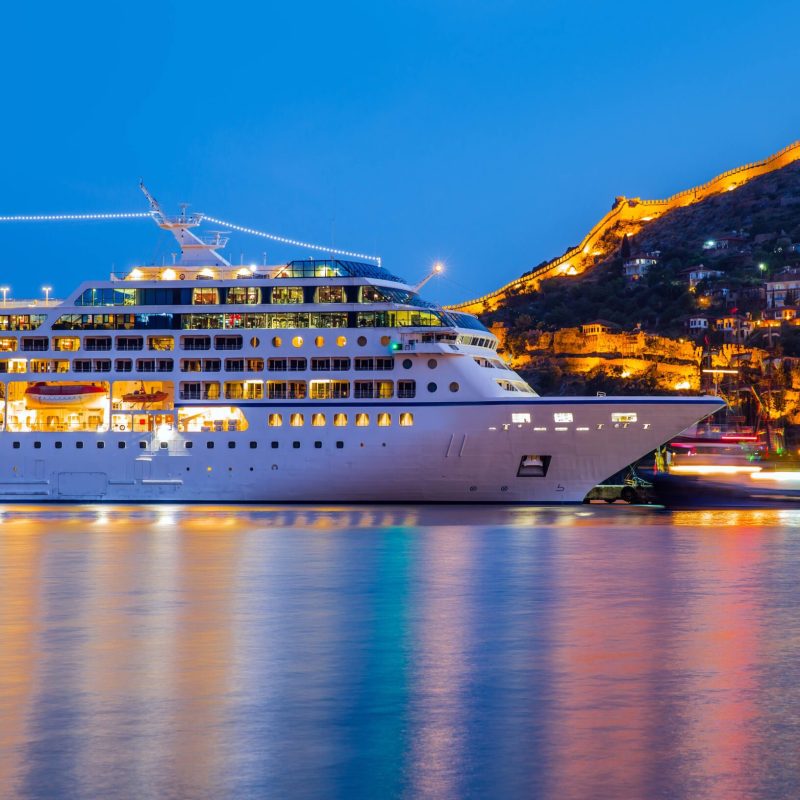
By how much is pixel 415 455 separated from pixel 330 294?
653 cm

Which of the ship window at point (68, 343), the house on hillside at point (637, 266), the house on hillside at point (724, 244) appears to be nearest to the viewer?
the ship window at point (68, 343)

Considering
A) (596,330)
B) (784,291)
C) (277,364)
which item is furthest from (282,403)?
(784,291)

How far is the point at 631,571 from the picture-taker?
24.4 m

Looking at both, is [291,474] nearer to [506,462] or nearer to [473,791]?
[506,462]

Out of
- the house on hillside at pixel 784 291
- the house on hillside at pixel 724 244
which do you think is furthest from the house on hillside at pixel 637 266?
the house on hillside at pixel 784 291

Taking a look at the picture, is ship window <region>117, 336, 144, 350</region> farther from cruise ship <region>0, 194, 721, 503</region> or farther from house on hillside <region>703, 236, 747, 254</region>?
house on hillside <region>703, 236, 747, 254</region>

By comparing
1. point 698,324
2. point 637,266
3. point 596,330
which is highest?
point 637,266

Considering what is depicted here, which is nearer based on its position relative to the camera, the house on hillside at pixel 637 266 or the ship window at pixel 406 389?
the ship window at pixel 406 389

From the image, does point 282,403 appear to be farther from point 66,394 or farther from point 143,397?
point 66,394

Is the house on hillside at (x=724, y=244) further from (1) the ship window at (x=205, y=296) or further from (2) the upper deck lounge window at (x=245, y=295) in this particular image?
(1) the ship window at (x=205, y=296)

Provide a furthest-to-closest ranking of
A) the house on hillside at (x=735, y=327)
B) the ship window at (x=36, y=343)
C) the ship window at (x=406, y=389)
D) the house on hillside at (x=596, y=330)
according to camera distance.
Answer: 1. the house on hillside at (x=735, y=327)
2. the house on hillside at (x=596, y=330)
3. the ship window at (x=36, y=343)
4. the ship window at (x=406, y=389)

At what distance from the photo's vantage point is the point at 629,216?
192 meters

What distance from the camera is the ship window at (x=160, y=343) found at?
42844 mm

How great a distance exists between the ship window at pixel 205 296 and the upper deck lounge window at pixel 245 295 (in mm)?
597
